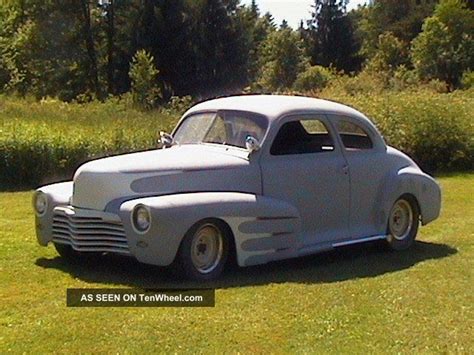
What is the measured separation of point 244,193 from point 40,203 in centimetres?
216

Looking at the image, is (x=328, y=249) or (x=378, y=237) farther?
(x=378, y=237)

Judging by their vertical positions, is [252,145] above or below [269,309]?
above

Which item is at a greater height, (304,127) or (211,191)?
(304,127)

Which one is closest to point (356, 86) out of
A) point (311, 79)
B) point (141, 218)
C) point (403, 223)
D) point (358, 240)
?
point (311, 79)

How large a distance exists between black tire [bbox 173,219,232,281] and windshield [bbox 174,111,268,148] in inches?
43.6

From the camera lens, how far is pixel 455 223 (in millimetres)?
10914

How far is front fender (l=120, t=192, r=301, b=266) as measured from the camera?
258 inches

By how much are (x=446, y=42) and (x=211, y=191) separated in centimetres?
4196

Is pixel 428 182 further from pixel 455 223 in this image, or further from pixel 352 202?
pixel 455 223

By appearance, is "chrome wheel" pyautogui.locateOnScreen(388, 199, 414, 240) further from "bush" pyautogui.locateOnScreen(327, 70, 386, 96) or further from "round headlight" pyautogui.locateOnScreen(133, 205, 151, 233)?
"bush" pyautogui.locateOnScreen(327, 70, 386, 96)

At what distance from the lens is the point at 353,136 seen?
8.62 meters

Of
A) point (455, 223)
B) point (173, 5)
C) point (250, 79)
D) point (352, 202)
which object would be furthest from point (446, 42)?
point (352, 202)

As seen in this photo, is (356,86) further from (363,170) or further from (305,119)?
(305,119)

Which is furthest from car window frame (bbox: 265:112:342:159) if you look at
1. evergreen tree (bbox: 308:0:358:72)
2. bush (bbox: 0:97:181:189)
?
evergreen tree (bbox: 308:0:358:72)
